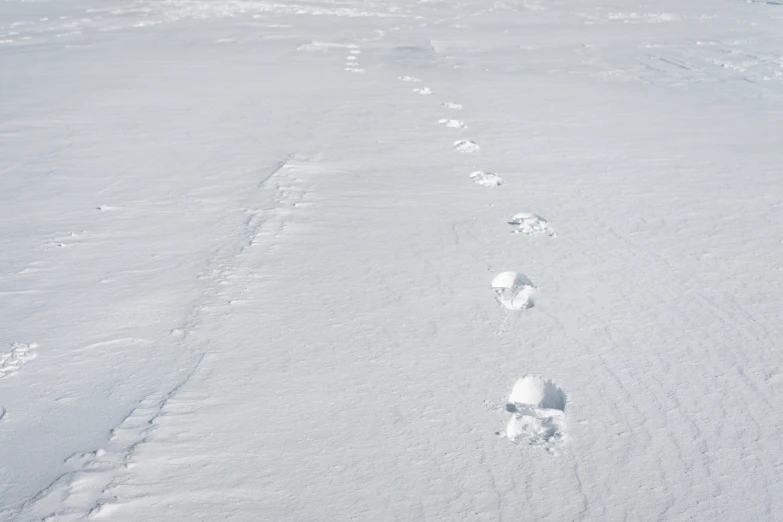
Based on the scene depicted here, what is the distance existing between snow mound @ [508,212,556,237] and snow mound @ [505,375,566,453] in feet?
3.97

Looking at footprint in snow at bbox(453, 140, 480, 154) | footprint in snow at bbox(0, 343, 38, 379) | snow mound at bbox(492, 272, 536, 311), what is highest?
footprint in snow at bbox(0, 343, 38, 379)

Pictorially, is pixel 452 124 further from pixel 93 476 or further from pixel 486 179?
pixel 93 476

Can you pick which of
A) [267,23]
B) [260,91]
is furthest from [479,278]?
[267,23]

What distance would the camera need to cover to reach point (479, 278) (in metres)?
3.07

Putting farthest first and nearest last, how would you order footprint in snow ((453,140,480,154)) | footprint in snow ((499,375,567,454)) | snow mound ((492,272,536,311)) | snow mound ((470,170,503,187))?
footprint in snow ((453,140,480,154)), snow mound ((470,170,503,187)), snow mound ((492,272,536,311)), footprint in snow ((499,375,567,454))

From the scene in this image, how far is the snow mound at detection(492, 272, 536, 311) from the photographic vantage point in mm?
2886

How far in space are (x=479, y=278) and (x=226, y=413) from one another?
4.05 feet

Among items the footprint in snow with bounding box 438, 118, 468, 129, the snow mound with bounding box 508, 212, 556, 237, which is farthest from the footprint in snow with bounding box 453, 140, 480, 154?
the snow mound with bounding box 508, 212, 556, 237

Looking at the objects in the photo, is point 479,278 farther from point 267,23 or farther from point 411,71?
point 267,23

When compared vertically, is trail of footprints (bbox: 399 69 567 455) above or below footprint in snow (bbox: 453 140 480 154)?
above

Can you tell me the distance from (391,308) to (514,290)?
1.67 ft

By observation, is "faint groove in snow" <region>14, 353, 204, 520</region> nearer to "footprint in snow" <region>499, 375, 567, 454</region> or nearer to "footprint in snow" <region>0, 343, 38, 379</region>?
"footprint in snow" <region>0, 343, 38, 379</region>

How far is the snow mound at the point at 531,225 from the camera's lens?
350 cm

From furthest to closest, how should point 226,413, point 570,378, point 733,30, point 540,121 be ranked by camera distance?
point 733,30 < point 540,121 < point 570,378 < point 226,413
